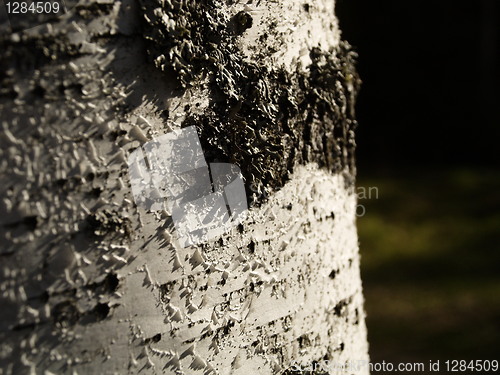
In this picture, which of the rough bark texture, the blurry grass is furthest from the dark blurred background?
the rough bark texture

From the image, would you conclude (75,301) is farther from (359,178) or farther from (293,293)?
(359,178)

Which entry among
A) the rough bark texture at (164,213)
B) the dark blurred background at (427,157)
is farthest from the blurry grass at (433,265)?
the rough bark texture at (164,213)

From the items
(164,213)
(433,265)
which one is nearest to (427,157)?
(433,265)

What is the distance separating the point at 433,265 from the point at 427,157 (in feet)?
6.94

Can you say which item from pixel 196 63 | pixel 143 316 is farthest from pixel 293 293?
pixel 196 63

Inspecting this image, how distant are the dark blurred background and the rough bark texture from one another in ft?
9.84

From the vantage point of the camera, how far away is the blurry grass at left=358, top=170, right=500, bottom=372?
11.3 ft

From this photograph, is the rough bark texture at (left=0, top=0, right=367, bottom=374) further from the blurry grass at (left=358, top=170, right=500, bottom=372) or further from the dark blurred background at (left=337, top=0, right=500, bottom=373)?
the dark blurred background at (left=337, top=0, right=500, bottom=373)

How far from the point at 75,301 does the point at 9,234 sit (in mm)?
107

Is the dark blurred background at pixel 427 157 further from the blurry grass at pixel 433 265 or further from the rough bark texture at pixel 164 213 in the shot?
the rough bark texture at pixel 164 213

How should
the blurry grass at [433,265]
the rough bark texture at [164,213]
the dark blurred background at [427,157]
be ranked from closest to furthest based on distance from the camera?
the rough bark texture at [164,213] → the blurry grass at [433,265] → the dark blurred background at [427,157]

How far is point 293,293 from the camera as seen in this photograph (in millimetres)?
841

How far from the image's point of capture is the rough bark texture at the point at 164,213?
0.63 metres

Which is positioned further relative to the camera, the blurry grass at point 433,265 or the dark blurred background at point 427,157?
the dark blurred background at point 427,157
